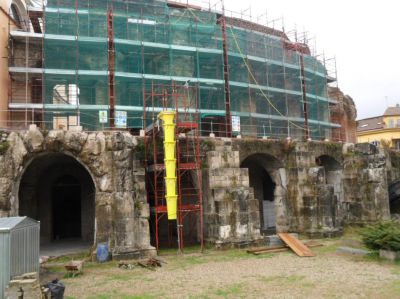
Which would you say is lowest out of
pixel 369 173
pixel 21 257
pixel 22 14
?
pixel 21 257

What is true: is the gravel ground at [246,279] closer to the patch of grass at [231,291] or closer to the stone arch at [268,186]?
the patch of grass at [231,291]

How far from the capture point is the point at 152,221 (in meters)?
20.2

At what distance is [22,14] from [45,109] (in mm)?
7891

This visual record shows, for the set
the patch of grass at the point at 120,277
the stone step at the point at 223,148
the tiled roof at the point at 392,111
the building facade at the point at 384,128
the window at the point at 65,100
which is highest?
the tiled roof at the point at 392,111

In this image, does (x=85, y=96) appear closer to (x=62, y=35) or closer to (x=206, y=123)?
(x=62, y=35)

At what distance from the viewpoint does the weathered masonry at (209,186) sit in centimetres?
1584

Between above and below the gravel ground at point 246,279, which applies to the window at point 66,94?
above

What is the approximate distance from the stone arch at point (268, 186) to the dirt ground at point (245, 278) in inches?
203

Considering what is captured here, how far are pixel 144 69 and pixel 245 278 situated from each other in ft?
44.8

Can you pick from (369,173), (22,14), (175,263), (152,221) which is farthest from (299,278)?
(22,14)

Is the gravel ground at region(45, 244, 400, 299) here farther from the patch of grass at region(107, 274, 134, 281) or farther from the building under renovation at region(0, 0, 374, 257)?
the building under renovation at region(0, 0, 374, 257)


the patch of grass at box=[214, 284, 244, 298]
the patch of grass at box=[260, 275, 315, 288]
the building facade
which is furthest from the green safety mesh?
the building facade

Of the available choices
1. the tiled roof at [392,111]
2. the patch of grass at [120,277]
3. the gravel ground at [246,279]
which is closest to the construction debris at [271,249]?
the gravel ground at [246,279]

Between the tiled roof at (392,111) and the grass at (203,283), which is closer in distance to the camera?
the grass at (203,283)
